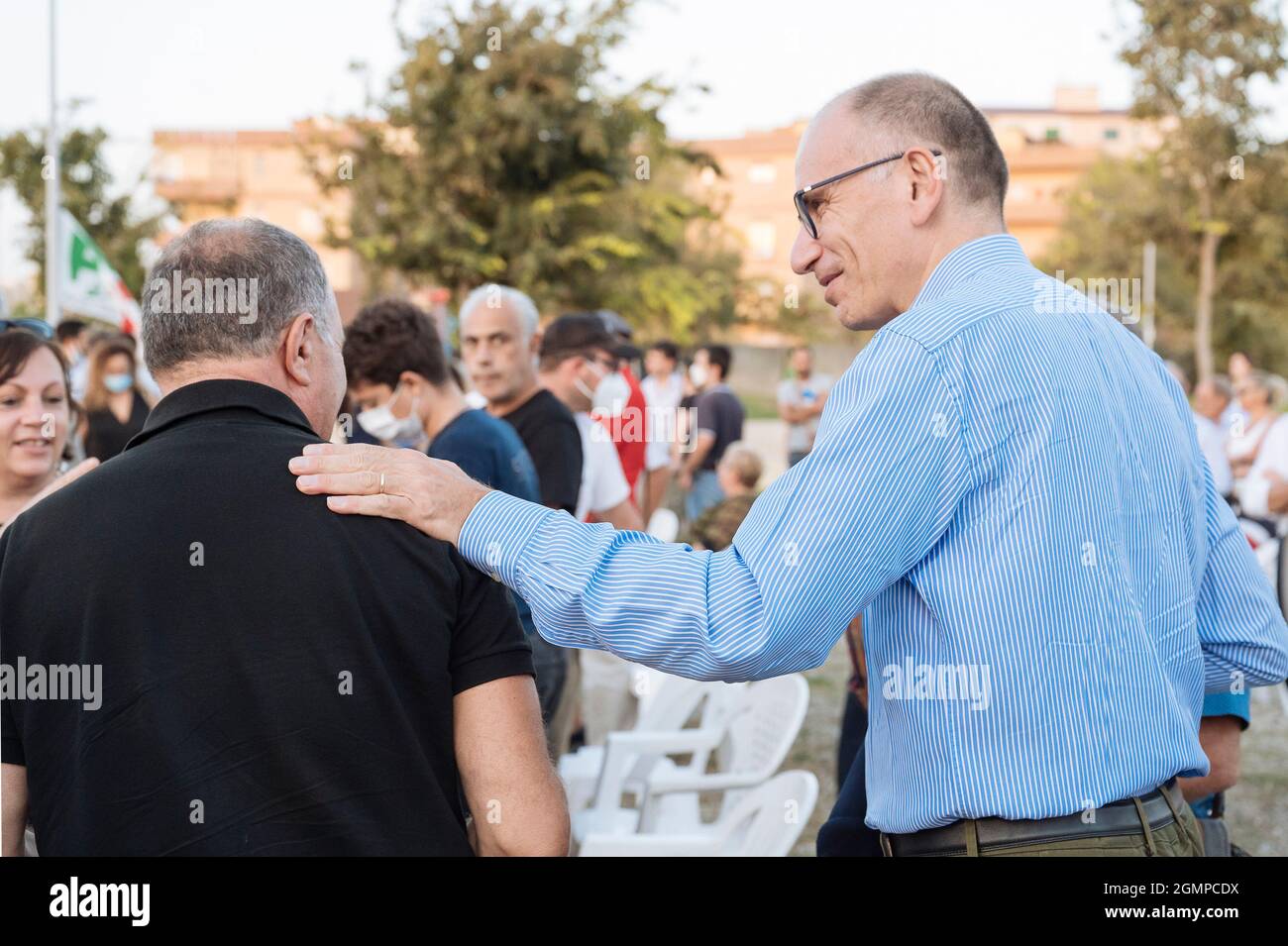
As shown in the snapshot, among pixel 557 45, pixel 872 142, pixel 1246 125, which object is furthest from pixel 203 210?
pixel 872 142

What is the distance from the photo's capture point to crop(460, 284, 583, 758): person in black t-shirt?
5121 millimetres

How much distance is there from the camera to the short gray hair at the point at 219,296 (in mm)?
1869

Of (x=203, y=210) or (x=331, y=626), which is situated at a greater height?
(x=203, y=210)

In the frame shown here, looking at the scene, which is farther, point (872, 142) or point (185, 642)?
point (872, 142)

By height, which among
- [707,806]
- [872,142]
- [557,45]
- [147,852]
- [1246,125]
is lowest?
[707,806]

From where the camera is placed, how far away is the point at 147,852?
177 cm

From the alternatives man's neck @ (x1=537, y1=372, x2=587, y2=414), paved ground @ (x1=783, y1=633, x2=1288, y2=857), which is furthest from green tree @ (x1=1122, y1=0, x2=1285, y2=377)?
man's neck @ (x1=537, y1=372, x2=587, y2=414)

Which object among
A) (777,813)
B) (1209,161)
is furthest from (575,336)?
(1209,161)

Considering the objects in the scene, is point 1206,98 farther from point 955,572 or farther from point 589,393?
point 955,572

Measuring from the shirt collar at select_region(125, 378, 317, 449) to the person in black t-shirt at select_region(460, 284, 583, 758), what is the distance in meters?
3.16
